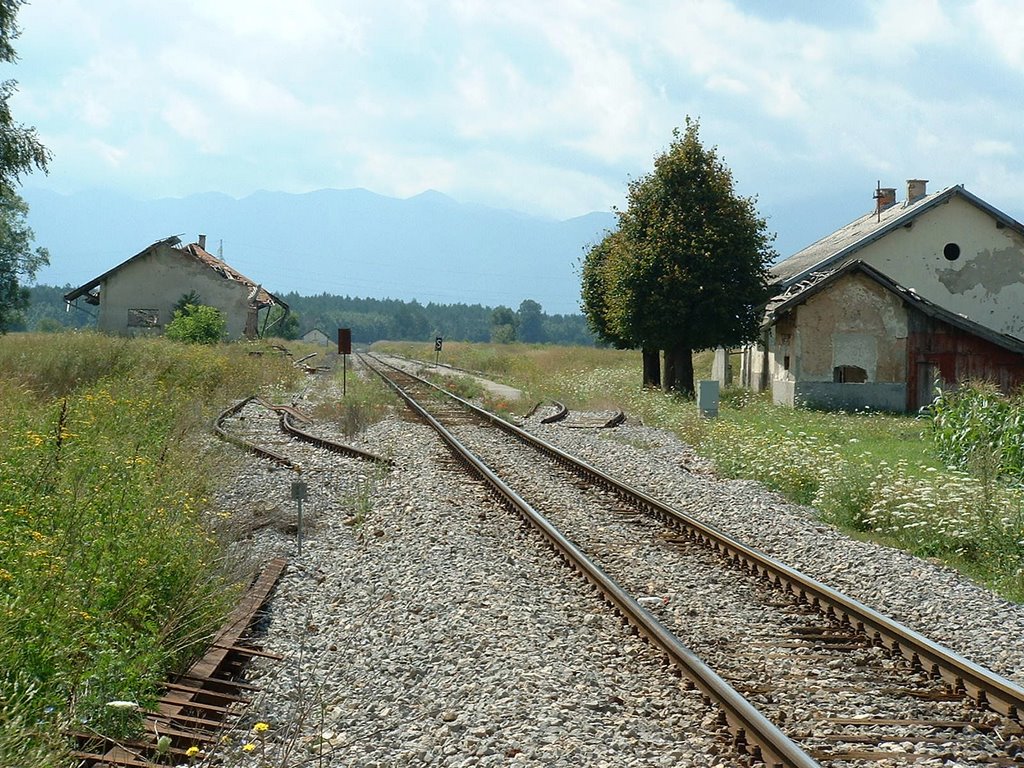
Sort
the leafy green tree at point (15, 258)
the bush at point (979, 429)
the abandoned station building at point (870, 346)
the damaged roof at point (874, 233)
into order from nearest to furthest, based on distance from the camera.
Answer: the bush at point (979, 429) → the abandoned station building at point (870, 346) → the damaged roof at point (874, 233) → the leafy green tree at point (15, 258)

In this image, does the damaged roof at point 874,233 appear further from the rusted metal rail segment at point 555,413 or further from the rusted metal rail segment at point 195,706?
the rusted metal rail segment at point 195,706

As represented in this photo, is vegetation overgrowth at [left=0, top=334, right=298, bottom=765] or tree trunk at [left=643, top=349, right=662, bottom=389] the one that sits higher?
tree trunk at [left=643, top=349, right=662, bottom=389]

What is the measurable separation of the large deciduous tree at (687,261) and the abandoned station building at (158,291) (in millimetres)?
27841

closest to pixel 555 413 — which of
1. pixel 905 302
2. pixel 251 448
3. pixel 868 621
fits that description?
pixel 251 448

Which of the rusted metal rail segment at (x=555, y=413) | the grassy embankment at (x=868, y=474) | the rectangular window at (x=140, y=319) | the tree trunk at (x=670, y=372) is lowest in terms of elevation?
the grassy embankment at (x=868, y=474)

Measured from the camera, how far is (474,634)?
24.4 feet

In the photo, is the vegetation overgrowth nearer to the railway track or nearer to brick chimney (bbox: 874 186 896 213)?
the railway track

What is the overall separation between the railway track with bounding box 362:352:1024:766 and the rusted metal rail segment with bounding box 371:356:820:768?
1cm

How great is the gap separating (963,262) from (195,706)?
121 feet

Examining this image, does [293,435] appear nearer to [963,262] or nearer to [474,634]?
[474,634]

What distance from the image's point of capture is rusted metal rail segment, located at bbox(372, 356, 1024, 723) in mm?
6125

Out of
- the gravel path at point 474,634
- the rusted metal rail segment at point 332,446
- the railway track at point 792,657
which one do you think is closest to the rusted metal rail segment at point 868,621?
the railway track at point 792,657

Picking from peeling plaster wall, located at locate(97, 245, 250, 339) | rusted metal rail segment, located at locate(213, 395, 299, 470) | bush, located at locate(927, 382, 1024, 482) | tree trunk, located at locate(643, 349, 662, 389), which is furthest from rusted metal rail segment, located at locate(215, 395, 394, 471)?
peeling plaster wall, located at locate(97, 245, 250, 339)

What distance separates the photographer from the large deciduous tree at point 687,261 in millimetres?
31094
